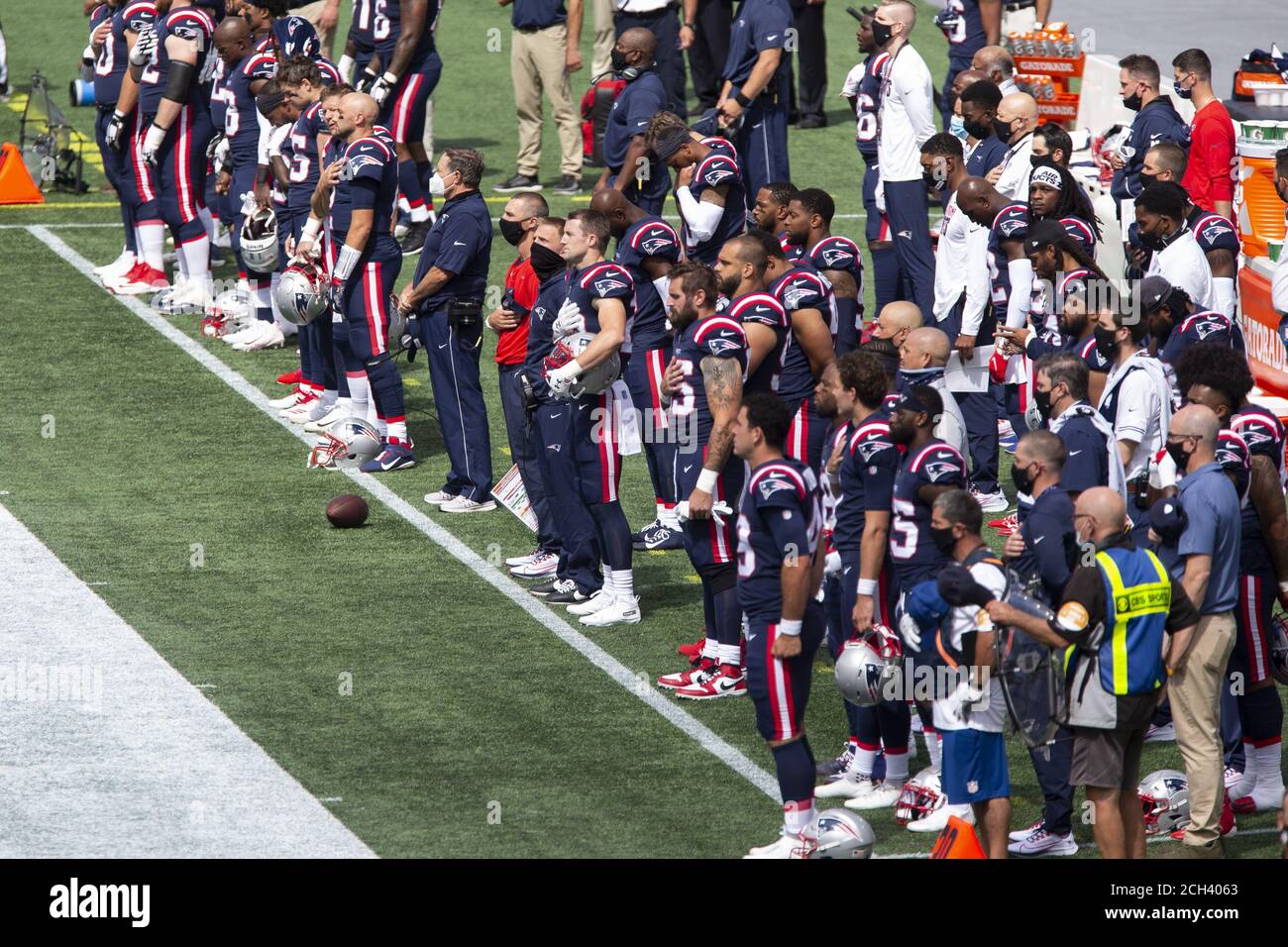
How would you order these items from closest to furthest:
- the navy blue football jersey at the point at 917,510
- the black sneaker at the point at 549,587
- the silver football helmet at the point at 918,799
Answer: the navy blue football jersey at the point at 917,510
the silver football helmet at the point at 918,799
the black sneaker at the point at 549,587

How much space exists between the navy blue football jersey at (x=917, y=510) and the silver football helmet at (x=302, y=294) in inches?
216

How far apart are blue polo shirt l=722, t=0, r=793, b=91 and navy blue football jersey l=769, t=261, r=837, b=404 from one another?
18.2 feet

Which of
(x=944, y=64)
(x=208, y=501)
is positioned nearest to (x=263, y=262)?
(x=208, y=501)

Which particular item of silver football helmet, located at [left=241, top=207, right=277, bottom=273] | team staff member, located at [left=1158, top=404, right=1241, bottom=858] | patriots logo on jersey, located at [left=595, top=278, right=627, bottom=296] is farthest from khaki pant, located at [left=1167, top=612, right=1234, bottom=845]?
silver football helmet, located at [left=241, top=207, right=277, bottom=273]

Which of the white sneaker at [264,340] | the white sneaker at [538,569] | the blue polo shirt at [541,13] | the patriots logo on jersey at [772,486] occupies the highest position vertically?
the blue polo shirt at [541,13]

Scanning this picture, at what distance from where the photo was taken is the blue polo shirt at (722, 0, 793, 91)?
15039 mm

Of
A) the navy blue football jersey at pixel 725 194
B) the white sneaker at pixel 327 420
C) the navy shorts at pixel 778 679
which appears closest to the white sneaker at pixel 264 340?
the white sneaker at pixel 327 420

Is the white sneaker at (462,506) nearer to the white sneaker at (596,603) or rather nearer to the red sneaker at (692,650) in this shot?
the white sneaker at (596,603)

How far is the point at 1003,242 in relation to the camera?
11.2 metres

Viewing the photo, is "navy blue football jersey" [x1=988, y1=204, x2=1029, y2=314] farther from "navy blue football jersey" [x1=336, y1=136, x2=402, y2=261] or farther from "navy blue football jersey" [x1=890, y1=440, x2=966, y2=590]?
"navy blue football jersey" [x1=336, y1=136, x2=402, y2=261]

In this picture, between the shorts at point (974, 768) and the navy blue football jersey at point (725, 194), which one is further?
the navy blue football jersey at point (725, 194)

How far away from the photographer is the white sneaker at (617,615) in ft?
33.7

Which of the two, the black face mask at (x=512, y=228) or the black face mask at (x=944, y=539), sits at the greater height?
the black face mask at (x=512, y=228)
